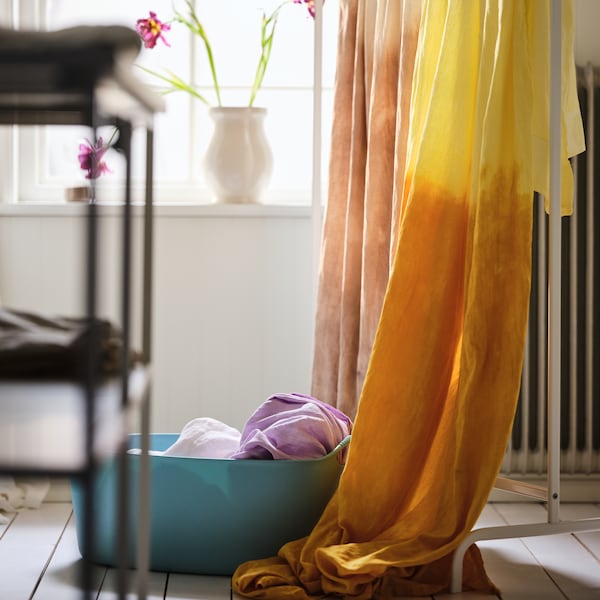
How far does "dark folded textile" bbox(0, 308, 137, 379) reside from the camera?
70cm

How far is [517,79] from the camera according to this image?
1.77 m

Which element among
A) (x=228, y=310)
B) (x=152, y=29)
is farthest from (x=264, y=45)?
(x=228, y=310)

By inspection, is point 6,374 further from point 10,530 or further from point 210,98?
point 210,98

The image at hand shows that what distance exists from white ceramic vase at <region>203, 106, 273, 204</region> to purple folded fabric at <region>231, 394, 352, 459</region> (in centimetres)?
73

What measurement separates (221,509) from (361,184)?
2.87ft

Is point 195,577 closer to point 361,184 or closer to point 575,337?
point 361,184

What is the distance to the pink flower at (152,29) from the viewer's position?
2.52 metres

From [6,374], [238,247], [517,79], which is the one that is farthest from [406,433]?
[6,374]

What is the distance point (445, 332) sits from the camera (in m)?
1.85

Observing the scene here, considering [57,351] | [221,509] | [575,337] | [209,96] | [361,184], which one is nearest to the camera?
[57,351]

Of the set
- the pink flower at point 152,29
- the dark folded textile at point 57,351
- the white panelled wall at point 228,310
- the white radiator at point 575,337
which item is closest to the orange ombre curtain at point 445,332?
the white radiator at point 575,337

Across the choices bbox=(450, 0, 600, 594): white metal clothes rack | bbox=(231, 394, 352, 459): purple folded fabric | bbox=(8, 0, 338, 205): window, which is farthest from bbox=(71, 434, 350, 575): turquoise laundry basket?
bbox=(8, 0, 338, 205): window

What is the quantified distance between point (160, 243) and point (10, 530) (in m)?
0.81

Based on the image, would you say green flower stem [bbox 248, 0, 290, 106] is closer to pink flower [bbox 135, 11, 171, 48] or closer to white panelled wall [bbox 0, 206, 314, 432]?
pink flower [bbox 135, 11, 171, 48]
